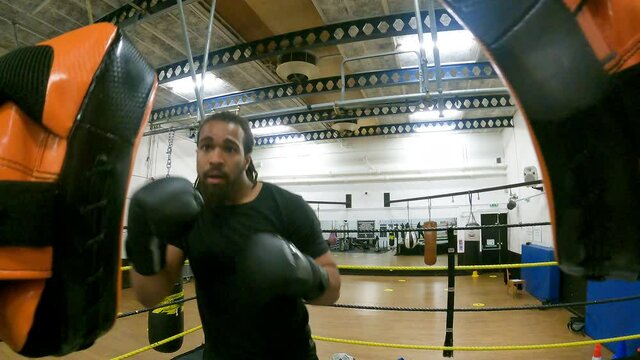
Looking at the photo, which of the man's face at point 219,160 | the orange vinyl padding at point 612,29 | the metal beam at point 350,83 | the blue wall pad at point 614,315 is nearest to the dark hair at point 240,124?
the man's face at point 219,160

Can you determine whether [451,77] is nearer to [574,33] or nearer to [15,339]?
[574,33]

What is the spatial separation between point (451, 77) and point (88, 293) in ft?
17.7

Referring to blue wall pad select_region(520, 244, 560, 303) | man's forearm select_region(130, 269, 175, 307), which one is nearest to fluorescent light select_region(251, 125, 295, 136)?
blue wall pad select_region(520, 244, 560, 303)

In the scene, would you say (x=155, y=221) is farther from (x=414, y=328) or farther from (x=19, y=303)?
(x=414, y=328)

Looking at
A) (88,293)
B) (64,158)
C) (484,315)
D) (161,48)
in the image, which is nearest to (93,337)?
(88,293)

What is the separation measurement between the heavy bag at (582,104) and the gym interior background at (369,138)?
0.40m

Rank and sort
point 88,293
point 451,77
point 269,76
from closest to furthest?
1. point 88,293
2. point 451,77
3. point 269,76

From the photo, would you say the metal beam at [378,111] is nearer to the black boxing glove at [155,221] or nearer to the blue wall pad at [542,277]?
the blue wall pad at [542,277]

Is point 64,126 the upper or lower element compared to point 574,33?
lower

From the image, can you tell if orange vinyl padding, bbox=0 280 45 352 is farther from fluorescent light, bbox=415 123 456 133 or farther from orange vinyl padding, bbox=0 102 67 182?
fluorescent light, bbox=415 123 456 133

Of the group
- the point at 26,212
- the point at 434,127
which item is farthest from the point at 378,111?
the point at 26,212

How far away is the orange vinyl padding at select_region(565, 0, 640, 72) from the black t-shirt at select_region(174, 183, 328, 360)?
97cm

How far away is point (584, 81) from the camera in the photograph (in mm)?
411

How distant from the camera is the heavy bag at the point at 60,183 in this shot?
465 millimetres
